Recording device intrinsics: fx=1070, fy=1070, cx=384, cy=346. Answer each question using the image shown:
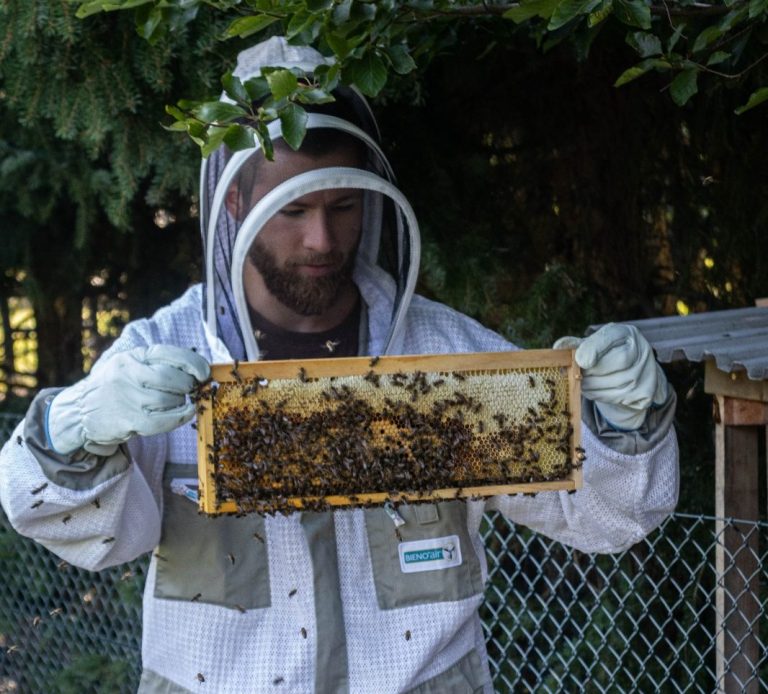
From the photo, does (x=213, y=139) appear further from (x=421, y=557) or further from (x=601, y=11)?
(x=421, y=557)

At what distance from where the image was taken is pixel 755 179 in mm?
5246

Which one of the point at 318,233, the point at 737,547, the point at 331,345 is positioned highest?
the point at 318,233

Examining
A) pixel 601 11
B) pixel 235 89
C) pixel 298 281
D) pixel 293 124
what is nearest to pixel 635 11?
pixel 601 11

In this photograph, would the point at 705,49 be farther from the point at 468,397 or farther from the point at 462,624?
the point at 462,624

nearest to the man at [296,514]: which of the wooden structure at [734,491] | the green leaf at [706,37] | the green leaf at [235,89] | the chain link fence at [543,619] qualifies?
the green leaf at [235,89]

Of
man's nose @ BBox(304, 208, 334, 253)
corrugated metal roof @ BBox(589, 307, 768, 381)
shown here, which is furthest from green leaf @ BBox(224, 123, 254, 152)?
corrugated metal roof @ BBox(589, 307, 768, 381)

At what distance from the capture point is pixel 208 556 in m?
2.96

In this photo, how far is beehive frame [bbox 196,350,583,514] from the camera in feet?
8.66

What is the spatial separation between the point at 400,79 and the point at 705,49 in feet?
5.25

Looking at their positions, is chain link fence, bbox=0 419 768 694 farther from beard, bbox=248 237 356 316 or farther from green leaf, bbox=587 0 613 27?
green leaf, bbox=587 0 613 27

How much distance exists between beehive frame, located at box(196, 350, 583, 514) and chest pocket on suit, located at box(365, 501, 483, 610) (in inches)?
12.0

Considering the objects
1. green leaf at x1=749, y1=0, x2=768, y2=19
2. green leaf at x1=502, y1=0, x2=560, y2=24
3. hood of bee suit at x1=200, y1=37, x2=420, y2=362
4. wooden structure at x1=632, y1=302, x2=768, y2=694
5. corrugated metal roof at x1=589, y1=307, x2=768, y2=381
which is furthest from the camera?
wooden structure at x1=632, y1=302, x2=768, y2=694

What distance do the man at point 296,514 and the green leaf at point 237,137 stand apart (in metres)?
0.55

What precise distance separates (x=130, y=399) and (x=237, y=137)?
2.24 feet
